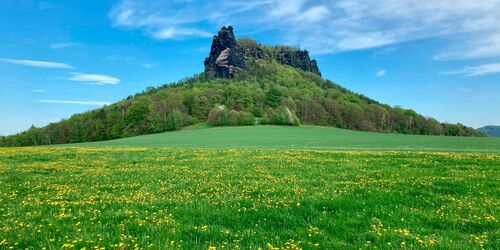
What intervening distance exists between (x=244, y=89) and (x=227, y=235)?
17349cm

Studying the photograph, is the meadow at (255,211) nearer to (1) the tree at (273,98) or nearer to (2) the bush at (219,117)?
(2) the bush at (219,117)

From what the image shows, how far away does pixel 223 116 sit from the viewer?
136 m

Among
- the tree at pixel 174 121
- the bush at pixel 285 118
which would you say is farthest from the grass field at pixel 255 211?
the tree at pixel 174 121

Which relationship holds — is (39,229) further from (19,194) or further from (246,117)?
Answer: (246,117)

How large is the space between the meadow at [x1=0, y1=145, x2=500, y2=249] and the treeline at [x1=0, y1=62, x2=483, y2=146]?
391 feet

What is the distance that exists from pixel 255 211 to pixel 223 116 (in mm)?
125979

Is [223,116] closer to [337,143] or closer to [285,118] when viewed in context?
[285,118]

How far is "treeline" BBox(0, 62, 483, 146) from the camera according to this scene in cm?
13812

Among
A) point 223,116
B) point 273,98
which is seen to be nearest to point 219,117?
point 223,116

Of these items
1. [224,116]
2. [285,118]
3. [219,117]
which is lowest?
[285,118]

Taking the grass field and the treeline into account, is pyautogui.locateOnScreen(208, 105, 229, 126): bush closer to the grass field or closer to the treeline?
the treeline

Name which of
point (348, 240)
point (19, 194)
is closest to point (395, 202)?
point (348, 240)

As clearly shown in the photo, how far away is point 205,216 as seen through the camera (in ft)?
32.6

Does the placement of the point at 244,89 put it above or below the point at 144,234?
above
